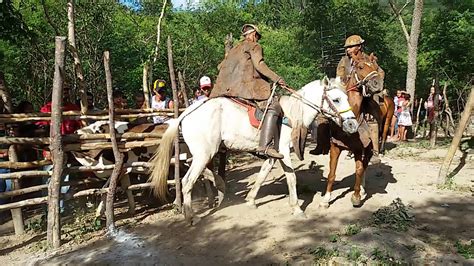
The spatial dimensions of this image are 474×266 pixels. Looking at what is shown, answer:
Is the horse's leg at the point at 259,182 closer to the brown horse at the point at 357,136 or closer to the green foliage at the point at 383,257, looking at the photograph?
the brown horse at the point at 357,136

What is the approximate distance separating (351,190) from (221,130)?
283 centimetres

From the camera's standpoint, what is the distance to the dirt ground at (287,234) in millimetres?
4766

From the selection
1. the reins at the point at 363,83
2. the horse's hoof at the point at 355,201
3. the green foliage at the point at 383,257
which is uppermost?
the reins at the point at 363,83

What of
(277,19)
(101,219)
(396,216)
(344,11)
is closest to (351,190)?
(396,216)

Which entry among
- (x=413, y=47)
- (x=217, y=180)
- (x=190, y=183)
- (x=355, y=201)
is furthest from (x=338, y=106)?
(x=413, y=47)

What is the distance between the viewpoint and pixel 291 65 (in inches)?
770

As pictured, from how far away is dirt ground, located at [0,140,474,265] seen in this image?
4766mm

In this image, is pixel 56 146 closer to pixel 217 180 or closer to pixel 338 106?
→ pixel 217 180

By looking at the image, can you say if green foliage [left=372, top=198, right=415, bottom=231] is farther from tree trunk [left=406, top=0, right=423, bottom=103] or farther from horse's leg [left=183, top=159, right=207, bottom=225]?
tree trunk [left=406, top=0, right=423, bottom=103]

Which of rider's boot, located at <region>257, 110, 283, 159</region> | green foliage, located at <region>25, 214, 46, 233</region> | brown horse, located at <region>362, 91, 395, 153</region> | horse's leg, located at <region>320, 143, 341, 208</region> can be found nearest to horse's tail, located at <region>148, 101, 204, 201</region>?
rider's boot, located at <region>257, 110, 283, 159</region>

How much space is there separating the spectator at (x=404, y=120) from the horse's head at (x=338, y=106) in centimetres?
873

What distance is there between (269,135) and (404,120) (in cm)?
955

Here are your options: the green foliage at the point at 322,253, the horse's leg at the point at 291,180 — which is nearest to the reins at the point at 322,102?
the horse's leg at the point at 291,180

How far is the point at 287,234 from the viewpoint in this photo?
18.0 ft
